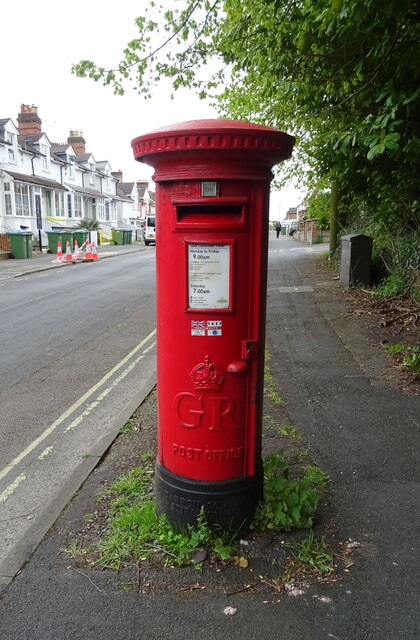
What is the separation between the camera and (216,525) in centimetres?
270

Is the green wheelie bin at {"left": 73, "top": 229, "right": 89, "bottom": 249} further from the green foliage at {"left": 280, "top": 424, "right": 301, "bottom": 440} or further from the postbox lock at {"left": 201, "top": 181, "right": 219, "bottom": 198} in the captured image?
the postbox lock at {"left": 201, "top": 181, "right": 219, "bottom": 198}

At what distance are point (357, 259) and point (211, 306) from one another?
9141 millimetres

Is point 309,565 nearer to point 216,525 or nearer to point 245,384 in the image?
point 216,525

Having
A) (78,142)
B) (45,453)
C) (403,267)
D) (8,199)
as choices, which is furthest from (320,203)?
(78,142)

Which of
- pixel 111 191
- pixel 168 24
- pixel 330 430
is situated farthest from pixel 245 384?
pixel 111 191

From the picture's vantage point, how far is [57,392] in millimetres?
5551

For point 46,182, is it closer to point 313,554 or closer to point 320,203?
point 320,203

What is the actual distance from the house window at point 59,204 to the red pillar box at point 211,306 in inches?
1528

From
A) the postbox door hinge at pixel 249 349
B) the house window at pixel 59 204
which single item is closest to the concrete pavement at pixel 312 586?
the postbox door hinge at pixel 249 349

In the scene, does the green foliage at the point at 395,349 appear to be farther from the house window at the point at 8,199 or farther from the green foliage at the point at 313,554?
the house window at the point at 8,199

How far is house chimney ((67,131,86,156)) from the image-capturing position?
162 feet

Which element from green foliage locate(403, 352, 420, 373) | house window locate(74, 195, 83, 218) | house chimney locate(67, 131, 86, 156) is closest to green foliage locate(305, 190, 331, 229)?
green foliage locate(403, 352, 420, 373)

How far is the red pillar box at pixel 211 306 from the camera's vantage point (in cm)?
240

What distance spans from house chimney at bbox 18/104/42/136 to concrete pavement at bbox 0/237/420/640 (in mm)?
40104
